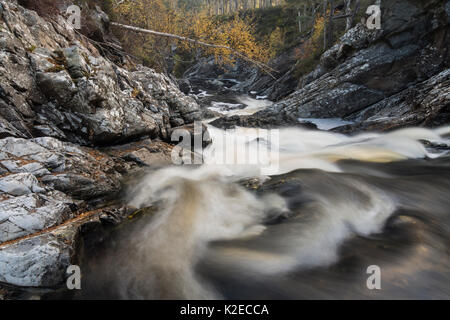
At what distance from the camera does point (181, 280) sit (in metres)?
3.19

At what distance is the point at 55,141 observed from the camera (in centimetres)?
486

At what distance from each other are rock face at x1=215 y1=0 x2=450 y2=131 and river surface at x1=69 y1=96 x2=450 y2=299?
9.73 ft

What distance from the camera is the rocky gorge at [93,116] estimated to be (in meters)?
3.26

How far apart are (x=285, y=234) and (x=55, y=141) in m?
Answer: 5.12

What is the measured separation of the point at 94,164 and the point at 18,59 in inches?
109

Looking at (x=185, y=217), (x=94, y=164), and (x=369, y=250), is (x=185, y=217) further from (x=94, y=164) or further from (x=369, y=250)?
(x=369, y=250)

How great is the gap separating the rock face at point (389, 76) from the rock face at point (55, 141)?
759cm

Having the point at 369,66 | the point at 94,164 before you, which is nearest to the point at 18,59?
the point at 94,164
